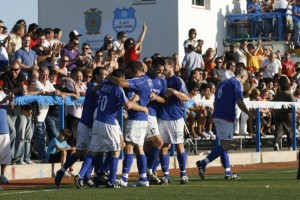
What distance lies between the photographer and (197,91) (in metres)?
25.8

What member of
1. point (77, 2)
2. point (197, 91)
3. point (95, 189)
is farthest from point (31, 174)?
point (77, 2)

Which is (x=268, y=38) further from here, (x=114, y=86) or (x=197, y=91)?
(x=114, y=86)

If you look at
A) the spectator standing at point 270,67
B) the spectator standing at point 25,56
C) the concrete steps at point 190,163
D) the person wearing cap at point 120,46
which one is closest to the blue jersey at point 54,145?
the concrete steps at point 190,163

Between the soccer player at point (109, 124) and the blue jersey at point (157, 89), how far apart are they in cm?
98

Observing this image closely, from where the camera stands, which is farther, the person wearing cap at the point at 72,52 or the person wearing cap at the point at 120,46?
the person wearing cap at the point at 120,46

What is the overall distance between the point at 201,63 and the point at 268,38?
32.7ft

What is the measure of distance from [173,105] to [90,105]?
172 cm

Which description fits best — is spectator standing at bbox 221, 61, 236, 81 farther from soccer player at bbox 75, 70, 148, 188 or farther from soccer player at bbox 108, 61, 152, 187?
soccer player at bbox 75, 70, 148, 188

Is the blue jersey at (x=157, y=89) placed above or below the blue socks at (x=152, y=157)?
above

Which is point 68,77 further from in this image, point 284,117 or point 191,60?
point 284,117

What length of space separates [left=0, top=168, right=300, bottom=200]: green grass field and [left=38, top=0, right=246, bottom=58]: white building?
16.8m

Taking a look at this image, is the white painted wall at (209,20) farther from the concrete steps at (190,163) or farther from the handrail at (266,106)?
the concrete steps at (190,163)

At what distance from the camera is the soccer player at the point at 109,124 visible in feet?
56.4

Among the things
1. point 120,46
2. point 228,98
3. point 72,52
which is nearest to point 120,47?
point 120,46
